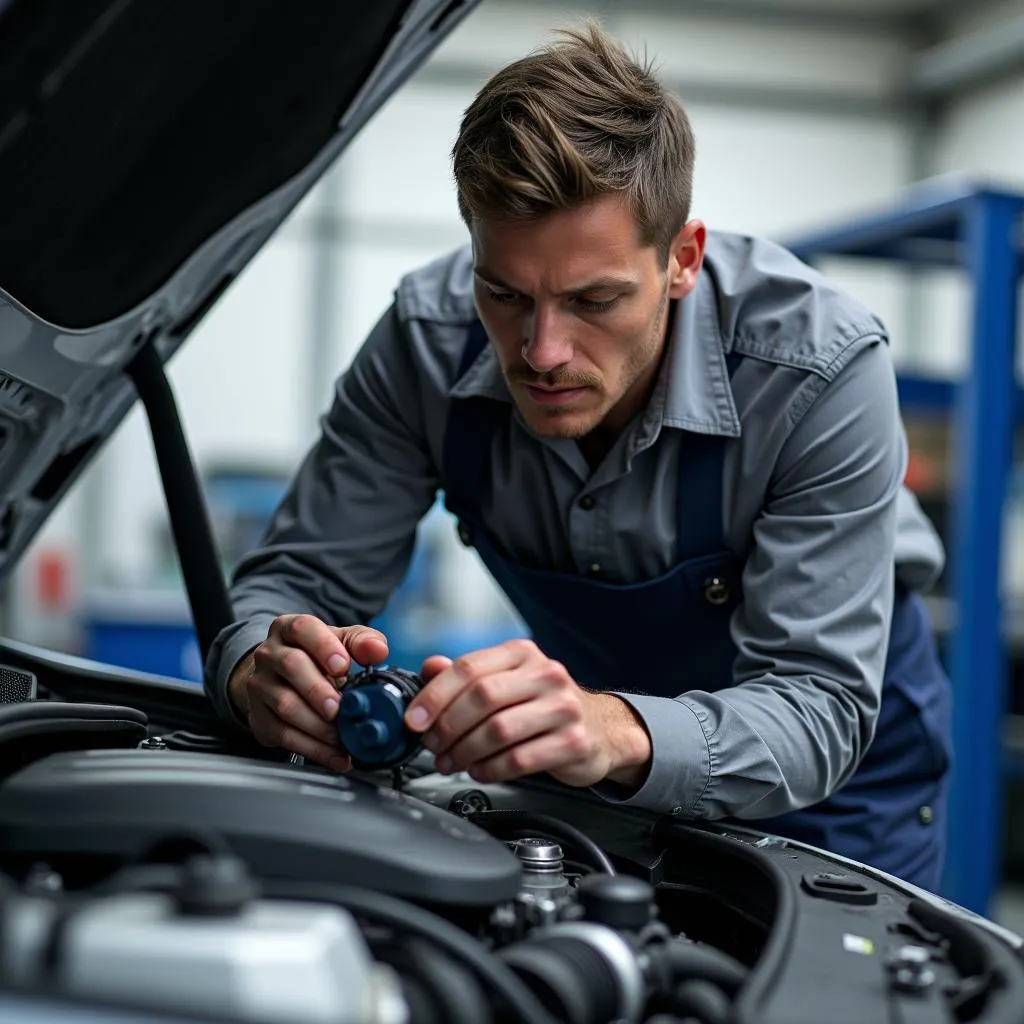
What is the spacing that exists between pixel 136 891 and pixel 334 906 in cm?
11

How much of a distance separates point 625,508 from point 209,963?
90 cm

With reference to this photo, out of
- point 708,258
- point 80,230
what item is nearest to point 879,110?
point 708,258

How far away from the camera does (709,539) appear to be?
1.35 meters

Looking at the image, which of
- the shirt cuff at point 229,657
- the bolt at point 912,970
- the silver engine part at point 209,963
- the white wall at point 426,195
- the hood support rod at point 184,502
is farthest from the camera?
the white wall at point 426,195

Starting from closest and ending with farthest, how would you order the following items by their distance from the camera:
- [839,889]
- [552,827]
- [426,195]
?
[839,889] < [552,827] < [426,195]

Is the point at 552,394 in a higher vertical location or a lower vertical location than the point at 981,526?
higher

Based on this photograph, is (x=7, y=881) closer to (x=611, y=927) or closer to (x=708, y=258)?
(x=611, y=927)

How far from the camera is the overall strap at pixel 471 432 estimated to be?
1462mm

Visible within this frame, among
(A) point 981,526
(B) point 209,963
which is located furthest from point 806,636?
(A) point 981,526

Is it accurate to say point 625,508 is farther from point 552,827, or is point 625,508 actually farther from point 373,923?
point 373,923

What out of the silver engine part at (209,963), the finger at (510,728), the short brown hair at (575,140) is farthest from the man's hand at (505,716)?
the short brown hair at (575,140)

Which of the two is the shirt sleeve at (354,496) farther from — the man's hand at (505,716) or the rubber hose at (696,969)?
the rubber hose at (696,969)

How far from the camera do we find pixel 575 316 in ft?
3.97

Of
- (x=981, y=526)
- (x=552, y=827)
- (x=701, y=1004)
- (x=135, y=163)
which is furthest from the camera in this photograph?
(x=981, y=526)
